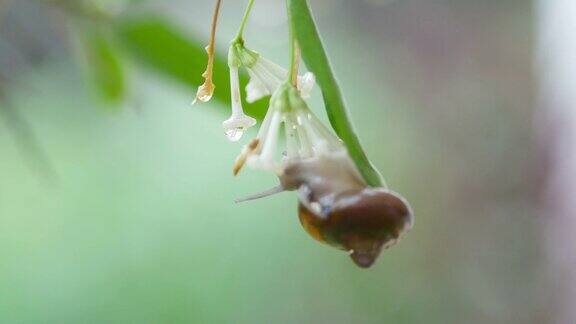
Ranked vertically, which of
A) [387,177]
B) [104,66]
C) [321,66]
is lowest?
[387,177]

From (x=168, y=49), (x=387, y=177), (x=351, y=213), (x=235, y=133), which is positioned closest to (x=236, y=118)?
(x=235, y=133)

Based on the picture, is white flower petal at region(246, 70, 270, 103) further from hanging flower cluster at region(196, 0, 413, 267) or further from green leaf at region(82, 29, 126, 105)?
green leaf at region(82, 29, 126, 105)

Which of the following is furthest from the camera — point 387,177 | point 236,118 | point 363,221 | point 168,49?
point 387,177

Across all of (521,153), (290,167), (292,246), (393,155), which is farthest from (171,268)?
(290,167)

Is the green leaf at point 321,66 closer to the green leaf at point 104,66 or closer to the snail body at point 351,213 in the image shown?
the snail body at point 351,213

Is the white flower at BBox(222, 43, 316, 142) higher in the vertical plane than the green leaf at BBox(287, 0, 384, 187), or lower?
lower

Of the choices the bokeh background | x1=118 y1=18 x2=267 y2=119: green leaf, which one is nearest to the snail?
x1=118 y1=18 x2=267 y2=119: green leaf

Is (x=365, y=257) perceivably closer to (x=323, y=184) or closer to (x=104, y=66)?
(x=323, y=184)
